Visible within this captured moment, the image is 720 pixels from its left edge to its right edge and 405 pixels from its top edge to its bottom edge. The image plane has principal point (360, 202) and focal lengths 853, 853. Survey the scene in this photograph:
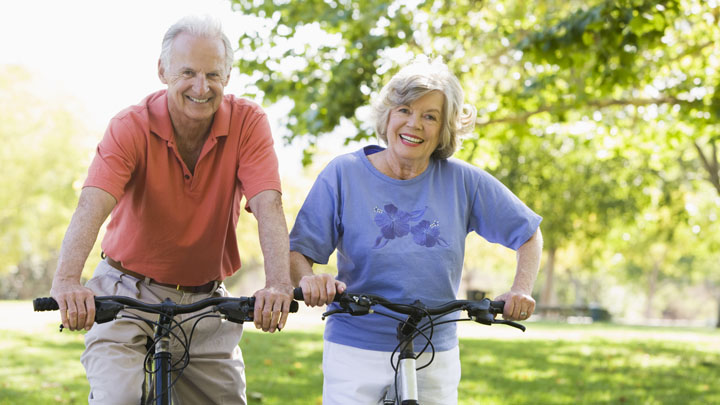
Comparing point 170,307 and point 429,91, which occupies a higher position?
point 429,91

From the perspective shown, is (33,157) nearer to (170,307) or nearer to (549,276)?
(549,276)

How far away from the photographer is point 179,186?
135 inches

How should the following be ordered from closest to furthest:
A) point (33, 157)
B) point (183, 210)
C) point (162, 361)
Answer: point (162, 361) → point (183, 210) → point (33, 157)

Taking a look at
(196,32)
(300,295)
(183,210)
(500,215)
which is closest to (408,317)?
(300,295)

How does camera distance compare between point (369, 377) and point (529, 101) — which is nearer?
point (369, 377)

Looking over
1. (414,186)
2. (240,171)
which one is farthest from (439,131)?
(240,171)

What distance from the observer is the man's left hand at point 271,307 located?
2975mm

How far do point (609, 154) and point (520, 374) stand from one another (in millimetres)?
7182

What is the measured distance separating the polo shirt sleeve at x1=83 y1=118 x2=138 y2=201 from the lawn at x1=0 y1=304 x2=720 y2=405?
4509mm

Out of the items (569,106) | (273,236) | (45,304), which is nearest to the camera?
(45,304)

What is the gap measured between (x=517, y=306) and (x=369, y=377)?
0.63 metres

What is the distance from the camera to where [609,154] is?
1608cm

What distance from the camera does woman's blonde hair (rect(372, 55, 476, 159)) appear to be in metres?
3.40

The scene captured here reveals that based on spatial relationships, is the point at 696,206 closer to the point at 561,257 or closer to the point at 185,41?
the point at 561,257
